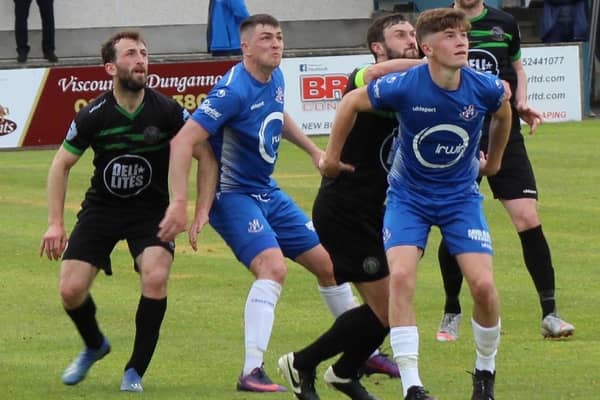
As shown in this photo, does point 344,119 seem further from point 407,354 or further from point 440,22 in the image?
point 407,354

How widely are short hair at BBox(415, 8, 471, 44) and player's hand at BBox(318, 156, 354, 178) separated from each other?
0.77 m

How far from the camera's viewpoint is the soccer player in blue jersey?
803cm

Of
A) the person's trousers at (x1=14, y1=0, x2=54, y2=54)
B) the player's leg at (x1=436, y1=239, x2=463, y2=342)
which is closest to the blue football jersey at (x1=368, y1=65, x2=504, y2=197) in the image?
the player's leg at (x1=436, y1=239, x2=463, y2=342)

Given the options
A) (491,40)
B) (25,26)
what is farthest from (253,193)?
(25,26)

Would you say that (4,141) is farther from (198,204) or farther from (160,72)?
(198,204)

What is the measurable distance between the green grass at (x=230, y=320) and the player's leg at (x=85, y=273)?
6.3 inches

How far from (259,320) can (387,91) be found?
1.58 m

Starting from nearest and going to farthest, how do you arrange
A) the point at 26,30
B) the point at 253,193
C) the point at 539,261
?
the point at 253,193, the point at 539,261, the point at 26,30

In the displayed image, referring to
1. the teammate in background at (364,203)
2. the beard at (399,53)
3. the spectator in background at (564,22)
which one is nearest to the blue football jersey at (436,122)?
the teammate in background at (364,203)

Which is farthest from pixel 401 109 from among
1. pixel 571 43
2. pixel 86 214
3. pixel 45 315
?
pixel 571 43

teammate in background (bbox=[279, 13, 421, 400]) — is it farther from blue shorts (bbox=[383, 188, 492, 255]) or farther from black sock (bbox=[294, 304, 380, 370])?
blue shorts (bbox=[383, 188, 492, 255])

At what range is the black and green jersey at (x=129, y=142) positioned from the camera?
30.1 feet

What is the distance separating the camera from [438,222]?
8172 millimetres

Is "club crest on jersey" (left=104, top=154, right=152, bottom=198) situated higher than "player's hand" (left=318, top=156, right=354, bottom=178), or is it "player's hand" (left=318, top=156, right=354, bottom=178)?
"player's hand" (left=318, top=156, right=354, bottom=178)
